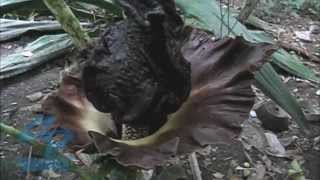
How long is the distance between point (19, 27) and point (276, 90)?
76 centimetres

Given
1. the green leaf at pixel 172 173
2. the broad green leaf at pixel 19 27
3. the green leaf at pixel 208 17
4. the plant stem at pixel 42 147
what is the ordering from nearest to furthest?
the plant stem at pixel 42 147 < the green leaf at pixel 172 173 < the green leaf at pixel 208 17 < the broad green leaf at pixel 19 27

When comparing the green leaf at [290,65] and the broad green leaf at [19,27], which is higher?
the broad green leaf at [19,27]

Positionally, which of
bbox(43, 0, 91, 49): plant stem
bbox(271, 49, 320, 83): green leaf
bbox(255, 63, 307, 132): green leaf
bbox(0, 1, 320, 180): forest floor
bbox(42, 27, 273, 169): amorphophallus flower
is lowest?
bbox(0, 1, 320, 180): forest floor

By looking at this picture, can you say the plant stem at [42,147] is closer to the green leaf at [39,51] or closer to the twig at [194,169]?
the twig at [194,169]

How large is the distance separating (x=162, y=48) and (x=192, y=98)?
12 centimetres

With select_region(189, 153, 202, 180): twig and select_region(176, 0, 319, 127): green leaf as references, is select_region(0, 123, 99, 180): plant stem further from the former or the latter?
select_region(176, 0, 319, 127): green leaf

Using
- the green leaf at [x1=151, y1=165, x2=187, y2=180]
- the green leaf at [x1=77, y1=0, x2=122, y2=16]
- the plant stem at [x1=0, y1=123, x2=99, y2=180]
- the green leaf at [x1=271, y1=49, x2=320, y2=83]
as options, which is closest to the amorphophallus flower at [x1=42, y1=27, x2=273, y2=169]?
the plant stem at [x1=0, y1=123, x2=99, y2=180]

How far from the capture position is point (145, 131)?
2.73ft

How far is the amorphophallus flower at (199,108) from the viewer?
0.73 m

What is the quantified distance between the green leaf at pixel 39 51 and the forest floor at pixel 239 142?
0.03 m

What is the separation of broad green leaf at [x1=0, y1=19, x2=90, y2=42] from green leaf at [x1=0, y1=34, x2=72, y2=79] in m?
0.06

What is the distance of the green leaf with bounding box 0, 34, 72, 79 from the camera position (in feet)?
4.55

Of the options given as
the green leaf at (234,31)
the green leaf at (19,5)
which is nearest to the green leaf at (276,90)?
the green leaf at (234,31)

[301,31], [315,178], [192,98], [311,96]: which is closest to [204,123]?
[192,98]
